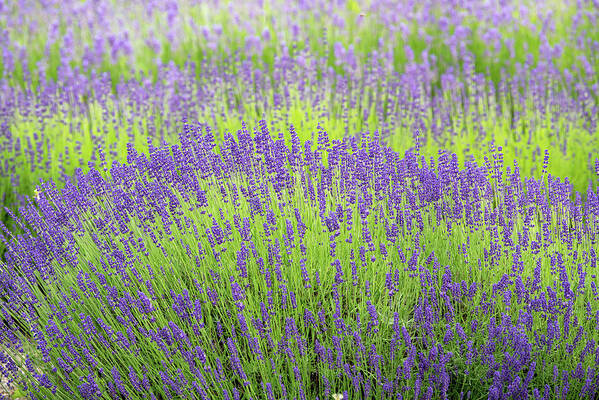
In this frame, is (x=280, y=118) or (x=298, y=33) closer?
(x=280, y=118)

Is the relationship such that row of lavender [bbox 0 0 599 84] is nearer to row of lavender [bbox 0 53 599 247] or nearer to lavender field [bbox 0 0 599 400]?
row of lavender [bbox 0 53 599 247]

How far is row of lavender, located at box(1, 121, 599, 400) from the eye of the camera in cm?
244

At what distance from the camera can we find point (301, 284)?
285cm

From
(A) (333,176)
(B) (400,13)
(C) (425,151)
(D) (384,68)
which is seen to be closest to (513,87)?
(D) (384,68)

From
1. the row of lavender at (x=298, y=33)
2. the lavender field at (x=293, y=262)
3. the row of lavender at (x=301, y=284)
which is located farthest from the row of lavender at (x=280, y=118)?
the row of lavender at (x=301, y=284)

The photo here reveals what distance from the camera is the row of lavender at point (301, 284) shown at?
244 cm

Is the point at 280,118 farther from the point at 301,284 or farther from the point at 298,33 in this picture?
the point at 298,33

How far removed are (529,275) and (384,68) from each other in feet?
12.2

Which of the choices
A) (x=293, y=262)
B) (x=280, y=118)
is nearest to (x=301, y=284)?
(x=293, y=262)

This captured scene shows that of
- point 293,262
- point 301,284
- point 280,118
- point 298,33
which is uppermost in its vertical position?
point 298,33

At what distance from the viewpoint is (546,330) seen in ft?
8.53

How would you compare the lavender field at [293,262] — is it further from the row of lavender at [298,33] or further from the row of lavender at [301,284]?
the row of lavender at [298,33]

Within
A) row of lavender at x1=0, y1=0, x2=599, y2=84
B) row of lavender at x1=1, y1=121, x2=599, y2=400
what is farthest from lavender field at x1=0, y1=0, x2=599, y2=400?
row of lavender at x1=0, y1=0, x2=599, y2=84

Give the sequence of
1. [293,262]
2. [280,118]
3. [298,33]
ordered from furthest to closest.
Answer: [298,33] < [280,118] < [293,262]
